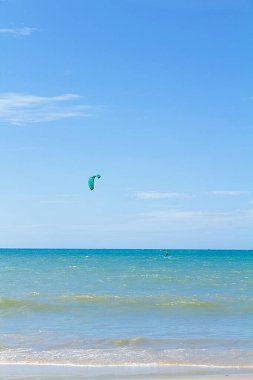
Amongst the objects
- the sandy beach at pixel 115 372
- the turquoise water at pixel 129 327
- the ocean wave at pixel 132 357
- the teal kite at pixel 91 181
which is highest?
the teal kite at pixel 91 181

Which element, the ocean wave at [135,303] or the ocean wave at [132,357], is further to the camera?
the ocean wave at [135,303]

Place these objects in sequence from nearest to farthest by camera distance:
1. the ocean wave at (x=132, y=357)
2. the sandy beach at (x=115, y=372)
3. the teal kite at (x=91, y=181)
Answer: the sandy beach at (x=115, y=372), the ocean wave at (x=132, y=357), the teal kite at (x=91, y=181)

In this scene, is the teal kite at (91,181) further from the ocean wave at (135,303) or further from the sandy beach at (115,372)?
the sandy beach at (115,372)

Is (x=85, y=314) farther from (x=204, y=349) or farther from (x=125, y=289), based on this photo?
(x=125, y=289)

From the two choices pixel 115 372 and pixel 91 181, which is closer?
pixel 115 372

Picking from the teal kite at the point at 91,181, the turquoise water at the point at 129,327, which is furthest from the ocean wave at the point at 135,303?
the teal kite at the point at 91,181

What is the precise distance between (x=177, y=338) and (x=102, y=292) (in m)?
16.3

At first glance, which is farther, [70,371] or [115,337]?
[115,337]

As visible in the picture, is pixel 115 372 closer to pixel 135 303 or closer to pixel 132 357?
pixel 132 357

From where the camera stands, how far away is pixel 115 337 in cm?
1742

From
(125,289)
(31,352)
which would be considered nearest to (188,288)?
(125,289)

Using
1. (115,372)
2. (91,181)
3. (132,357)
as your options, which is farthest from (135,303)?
(115,372)

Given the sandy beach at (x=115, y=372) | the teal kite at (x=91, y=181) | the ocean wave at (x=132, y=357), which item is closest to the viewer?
the sandy beach at (x=115, y=372)

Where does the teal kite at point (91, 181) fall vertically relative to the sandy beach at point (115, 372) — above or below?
above
